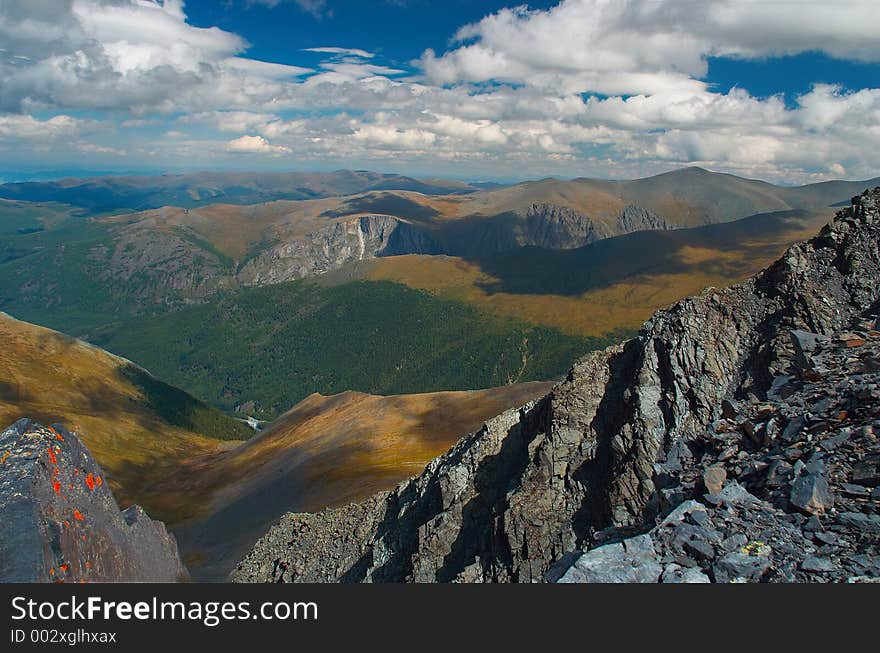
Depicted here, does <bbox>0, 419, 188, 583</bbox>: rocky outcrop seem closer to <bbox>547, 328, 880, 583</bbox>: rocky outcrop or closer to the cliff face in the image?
the cliff face

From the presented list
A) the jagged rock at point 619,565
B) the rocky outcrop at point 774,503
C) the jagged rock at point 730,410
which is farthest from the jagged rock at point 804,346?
the jagged rock at point 619,565

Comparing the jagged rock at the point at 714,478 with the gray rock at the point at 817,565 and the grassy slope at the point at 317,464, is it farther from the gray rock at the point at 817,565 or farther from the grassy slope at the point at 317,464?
the grassy slope at the point at 317,464

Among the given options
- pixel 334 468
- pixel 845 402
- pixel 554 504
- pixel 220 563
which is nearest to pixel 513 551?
pixel 554 504

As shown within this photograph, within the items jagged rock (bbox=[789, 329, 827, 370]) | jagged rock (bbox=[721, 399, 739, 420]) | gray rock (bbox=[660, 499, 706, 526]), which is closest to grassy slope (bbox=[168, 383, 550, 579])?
jagged rock (bbox=[789, 329, 827, 370])

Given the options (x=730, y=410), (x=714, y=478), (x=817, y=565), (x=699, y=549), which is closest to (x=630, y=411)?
(x=730, y=410)

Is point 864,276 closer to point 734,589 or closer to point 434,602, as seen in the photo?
point 734,589

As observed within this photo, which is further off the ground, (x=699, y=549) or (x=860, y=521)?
(x=860, y=521)

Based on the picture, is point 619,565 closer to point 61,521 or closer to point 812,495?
point 812,495
